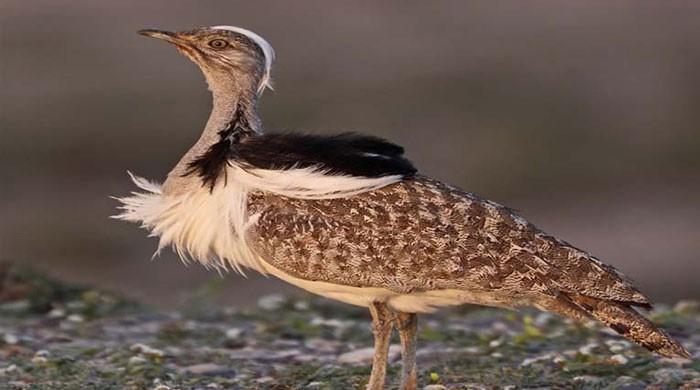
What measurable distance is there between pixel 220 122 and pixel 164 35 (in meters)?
0.55

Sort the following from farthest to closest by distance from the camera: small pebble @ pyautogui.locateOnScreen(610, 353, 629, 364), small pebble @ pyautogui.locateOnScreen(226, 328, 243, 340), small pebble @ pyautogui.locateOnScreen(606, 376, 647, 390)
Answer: small pebble @ pyautogui.locateOnScreen(226, 328, 243, 340) < small pebble @ pyautogui.locateOnScreen(610, 353, 629, 364) < small pebble @ pyautogui.locateOnScreen(606, 376, 647, 390)

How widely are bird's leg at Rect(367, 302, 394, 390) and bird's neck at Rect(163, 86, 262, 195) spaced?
1107 millimetres

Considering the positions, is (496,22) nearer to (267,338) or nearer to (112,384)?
(267,338)

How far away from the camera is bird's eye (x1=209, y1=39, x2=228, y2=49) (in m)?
8.32

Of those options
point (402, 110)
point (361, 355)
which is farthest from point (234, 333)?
point (402, 110)

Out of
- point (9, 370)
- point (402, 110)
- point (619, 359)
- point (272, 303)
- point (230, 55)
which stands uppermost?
point (402, 110)

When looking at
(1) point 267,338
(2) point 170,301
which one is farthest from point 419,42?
(1) point 267,338

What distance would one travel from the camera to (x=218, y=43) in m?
8.33

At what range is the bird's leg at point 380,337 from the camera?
7.80m

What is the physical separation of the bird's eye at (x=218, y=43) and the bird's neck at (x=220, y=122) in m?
0.23

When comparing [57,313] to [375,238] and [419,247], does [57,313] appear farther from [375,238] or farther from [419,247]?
[419,247]

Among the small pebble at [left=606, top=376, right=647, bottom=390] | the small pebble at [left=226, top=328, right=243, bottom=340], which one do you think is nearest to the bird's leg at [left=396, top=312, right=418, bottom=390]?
the small pebble at [left=606, top=376, right=647, bottom=390]

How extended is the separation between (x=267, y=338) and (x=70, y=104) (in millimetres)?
12509

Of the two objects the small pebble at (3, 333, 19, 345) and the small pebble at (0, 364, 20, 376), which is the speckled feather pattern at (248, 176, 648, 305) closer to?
the small pebble at (0, 364, 20, 376)
